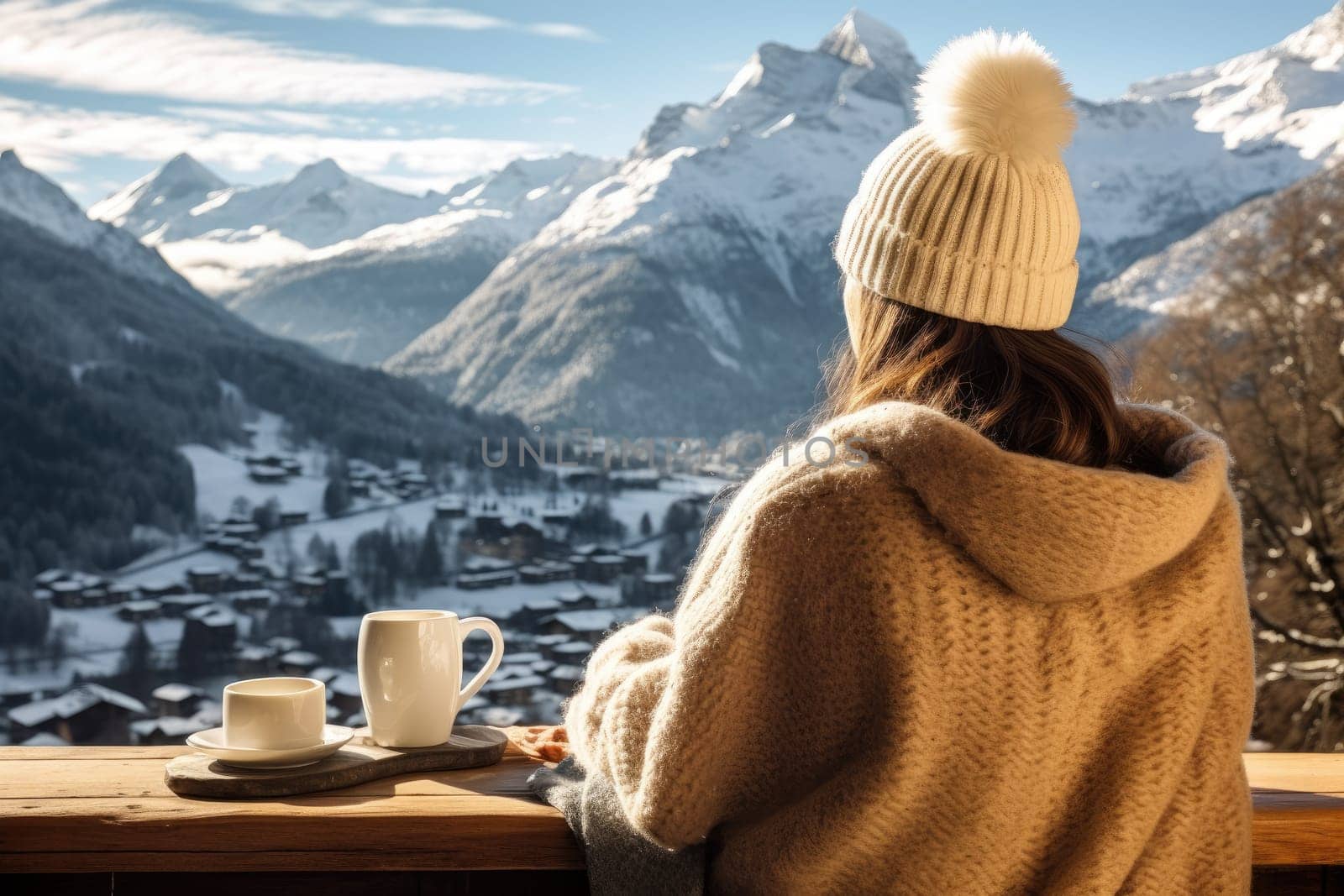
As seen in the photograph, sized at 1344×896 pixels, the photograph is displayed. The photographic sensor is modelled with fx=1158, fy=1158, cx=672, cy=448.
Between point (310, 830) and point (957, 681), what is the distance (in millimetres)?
542

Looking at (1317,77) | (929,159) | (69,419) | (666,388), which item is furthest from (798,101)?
(929,159)

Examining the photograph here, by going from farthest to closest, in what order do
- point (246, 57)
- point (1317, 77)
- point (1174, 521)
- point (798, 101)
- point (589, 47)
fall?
point (798, 101), point (1317, 77), point (246, 57), point (589, 47), point (1174, 521)

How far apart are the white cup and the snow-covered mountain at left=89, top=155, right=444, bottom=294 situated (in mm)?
8956

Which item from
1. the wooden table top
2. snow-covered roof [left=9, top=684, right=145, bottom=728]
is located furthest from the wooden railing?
snow-covered roof [left=9, top=684, right=145, bottom=728]

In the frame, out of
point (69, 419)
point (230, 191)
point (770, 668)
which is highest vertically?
point (230, 191)

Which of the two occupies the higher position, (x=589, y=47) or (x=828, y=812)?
(x=589, y=47)

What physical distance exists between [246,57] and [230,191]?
313 centimetres

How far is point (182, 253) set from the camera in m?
10.0

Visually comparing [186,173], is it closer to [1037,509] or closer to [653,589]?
[653,589]

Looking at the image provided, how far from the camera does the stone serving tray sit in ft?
3.19

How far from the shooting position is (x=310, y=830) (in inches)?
36.9

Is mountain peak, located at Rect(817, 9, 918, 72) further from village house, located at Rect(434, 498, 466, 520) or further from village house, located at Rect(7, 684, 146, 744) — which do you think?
village house, located at Rect(7, 684, 146, 744)

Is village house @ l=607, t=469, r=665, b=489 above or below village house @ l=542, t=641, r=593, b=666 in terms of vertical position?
above

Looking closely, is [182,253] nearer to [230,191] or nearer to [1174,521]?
[230,191]
